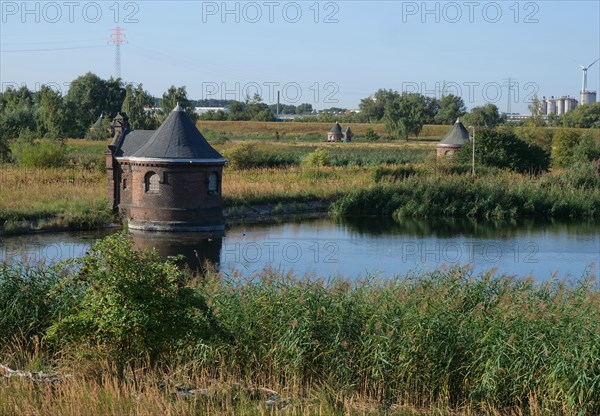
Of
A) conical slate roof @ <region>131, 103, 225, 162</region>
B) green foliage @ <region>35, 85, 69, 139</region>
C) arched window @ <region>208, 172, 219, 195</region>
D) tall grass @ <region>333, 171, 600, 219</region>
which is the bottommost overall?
tall grass @ <region>333, 171, 600, 219</region>

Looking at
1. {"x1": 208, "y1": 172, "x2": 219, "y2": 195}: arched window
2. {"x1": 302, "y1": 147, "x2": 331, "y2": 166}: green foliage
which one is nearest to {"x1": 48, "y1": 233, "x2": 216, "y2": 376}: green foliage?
{"x1": 208, "y1": 172, "x2": 219, "y2": 195}: arched window

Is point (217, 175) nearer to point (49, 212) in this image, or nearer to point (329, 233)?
point (329, 233)

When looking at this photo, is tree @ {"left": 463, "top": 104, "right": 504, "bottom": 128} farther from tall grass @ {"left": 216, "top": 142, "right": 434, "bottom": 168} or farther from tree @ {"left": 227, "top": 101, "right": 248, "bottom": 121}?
tree @ {"left": 227, "top": 101, "right": 248, "bottom": 121}

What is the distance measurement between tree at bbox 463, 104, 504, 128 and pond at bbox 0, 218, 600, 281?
157ft

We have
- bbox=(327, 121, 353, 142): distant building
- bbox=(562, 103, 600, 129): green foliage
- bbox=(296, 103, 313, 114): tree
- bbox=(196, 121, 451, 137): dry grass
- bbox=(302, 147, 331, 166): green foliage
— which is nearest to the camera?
bbox=(302, 147, 331, 166): green foliage

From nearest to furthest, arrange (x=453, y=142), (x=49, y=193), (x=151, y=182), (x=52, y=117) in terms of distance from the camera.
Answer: (x=151, y=182)
(x=49, y=193)
(x=453, y=142)
(x=52, y=117)

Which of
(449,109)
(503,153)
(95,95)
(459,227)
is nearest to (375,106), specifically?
(449,109)

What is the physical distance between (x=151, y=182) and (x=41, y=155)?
15.1m

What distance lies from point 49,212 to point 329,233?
9.22 metres

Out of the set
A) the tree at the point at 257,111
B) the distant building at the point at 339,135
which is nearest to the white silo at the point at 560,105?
the tree at the point at 257,111

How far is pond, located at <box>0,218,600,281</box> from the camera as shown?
67.4 ft

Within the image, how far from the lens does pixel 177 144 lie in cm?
2691

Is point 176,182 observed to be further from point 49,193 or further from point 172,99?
point 172,99

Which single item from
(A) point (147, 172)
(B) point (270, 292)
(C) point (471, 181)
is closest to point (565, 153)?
(C) point (471, 181)
